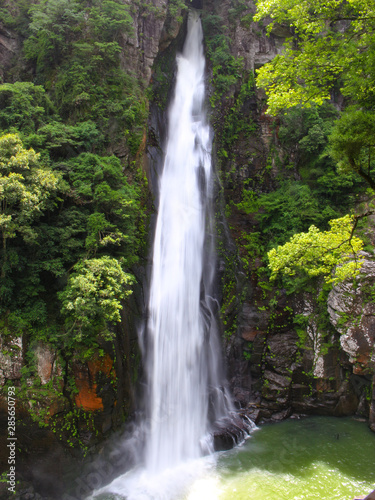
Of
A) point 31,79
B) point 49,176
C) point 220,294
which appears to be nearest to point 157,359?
point 220,294

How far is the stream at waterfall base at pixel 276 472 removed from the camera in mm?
8617

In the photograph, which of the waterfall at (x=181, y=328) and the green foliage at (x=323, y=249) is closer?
the green foliage at (x=323, y=249)

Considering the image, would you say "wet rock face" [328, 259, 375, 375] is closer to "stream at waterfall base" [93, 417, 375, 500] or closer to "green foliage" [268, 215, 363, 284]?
"stream at waterfall base" [93, 417, 375, 500]

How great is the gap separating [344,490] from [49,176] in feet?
36.4

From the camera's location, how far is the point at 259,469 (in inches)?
374

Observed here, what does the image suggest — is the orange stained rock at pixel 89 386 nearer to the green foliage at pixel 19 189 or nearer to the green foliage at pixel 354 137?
the green foliage at pixel 19 189

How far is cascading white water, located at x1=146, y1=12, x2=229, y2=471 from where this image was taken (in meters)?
11.1

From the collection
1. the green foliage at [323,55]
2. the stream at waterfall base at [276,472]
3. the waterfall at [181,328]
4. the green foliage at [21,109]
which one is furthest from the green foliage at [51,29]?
the stream at waterfall base at [276,472]

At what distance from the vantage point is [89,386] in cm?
908

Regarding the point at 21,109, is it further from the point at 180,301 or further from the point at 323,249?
the point at 323,249

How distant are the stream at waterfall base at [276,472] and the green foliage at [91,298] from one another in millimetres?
4320

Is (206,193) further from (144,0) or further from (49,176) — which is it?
(144,0)

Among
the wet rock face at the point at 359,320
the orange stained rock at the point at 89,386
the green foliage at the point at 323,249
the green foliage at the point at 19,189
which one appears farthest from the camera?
the wet rock face at the point at 359,320

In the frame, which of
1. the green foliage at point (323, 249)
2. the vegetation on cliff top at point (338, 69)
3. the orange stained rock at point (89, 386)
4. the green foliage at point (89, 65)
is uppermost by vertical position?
the green foliage at point (89, 65)
